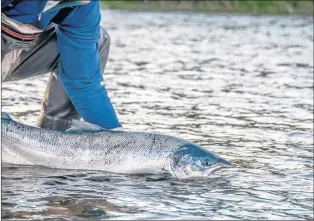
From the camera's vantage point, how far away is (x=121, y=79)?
16.1 m

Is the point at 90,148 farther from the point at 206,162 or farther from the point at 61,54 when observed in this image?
the point at 61,54

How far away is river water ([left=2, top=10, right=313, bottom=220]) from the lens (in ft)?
21.8

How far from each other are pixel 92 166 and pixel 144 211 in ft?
3.84

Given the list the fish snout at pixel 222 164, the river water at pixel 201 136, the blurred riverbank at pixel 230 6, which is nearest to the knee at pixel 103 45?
the river water at pixel 201 136

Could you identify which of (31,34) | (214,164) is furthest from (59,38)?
(214,164)

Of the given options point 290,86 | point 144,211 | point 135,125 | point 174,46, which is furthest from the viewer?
point 174,46

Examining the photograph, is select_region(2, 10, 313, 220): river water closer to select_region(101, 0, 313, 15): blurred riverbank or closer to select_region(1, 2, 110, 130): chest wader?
select_region(1, 2, 110, 130): chest wader

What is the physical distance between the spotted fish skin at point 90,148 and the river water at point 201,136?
77 millimetres

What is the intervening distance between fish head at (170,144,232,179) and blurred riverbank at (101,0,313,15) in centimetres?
5346

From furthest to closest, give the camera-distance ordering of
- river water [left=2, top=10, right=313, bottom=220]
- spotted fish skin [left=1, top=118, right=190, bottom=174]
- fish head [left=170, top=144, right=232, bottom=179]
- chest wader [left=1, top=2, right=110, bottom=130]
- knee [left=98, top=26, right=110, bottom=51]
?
knee [left=98, top=26, right=110, bottom=51] → chest wader [left=1, top=2, right=110, bottom=130] → spotted fish skin [left=1, top=118, right=190, bottom=174] → fish head [left=170, top=144, right=232, bottom=179] → river water [left=2, top=10, right=313, bottom=220]

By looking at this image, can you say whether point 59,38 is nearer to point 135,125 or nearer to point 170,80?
point 135,125

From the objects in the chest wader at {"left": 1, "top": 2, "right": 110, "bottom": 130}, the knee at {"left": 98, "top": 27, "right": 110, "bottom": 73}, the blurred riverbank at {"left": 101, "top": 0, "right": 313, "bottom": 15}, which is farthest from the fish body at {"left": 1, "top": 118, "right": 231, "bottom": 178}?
the blurred riverbank at {"left": 101, "top": 0, "right": 313, "bottom": 15}

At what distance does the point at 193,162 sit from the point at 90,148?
2.37ft

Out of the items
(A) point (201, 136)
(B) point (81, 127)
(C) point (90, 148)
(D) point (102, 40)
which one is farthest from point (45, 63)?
(A) point (201, 136)
